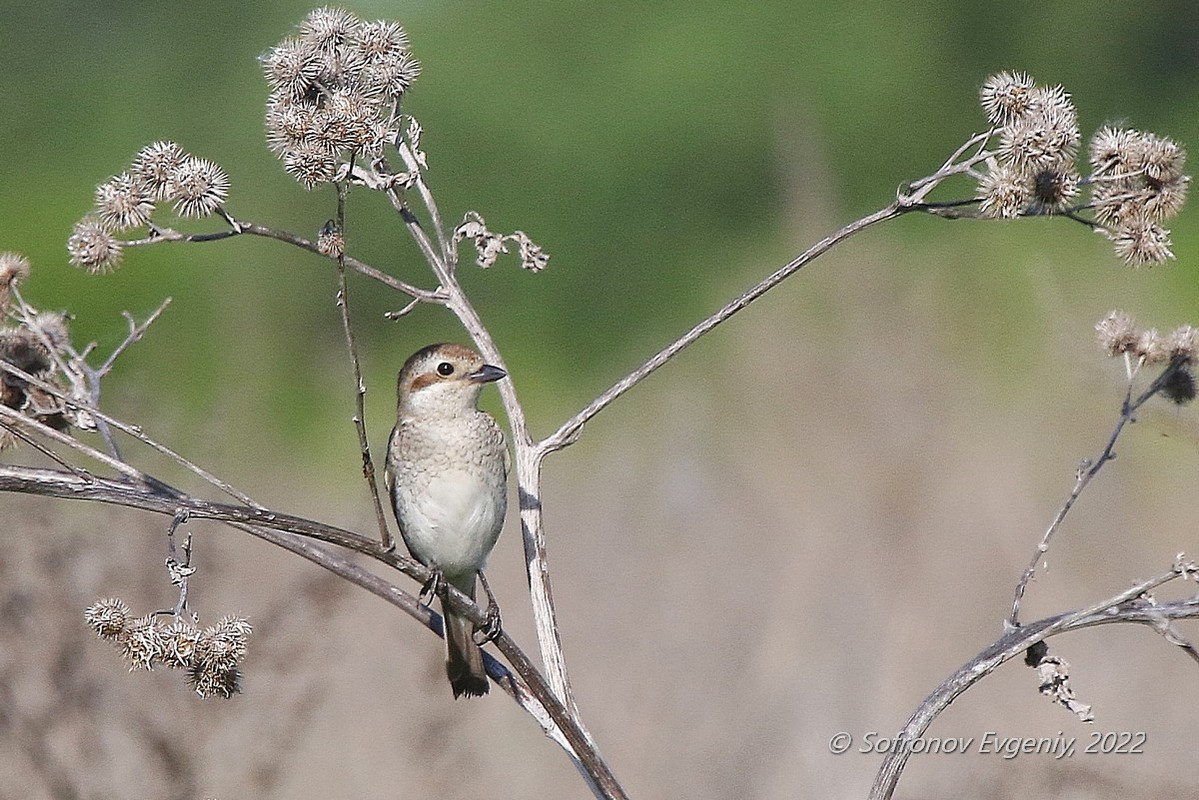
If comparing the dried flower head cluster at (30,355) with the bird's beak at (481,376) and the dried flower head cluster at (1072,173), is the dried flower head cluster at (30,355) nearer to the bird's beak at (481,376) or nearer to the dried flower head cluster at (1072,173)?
the bird's beak at (481,376)

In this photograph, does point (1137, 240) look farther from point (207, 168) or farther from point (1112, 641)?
point (1112, 641)

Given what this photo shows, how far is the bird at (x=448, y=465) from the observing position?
3.48m

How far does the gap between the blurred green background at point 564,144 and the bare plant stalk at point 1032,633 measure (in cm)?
602

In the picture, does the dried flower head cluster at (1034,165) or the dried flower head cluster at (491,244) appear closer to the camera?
the dried flower head cluster at (1034,165)

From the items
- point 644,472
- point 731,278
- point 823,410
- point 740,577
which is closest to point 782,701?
point 740,577

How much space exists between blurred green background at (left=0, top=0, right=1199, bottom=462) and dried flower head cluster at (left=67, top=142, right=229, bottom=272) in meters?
5.70

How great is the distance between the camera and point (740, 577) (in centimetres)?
561

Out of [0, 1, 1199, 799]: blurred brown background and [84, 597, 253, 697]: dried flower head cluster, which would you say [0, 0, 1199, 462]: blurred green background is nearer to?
[0, 1, 1199, 799]: blurred brown background

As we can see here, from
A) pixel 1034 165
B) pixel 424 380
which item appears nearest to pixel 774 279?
pixel 1034 165

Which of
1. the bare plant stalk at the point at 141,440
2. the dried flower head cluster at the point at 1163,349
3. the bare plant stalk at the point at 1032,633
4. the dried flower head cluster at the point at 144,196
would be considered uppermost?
the dried flower head cluster at the point at 144,196

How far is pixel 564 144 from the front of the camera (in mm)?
13633

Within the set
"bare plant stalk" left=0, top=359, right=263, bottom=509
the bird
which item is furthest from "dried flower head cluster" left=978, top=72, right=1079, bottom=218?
the bird

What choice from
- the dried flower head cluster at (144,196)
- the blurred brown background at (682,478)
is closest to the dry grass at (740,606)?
Result: the blurred brown background at (682,478)

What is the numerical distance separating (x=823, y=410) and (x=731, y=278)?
4127mm
